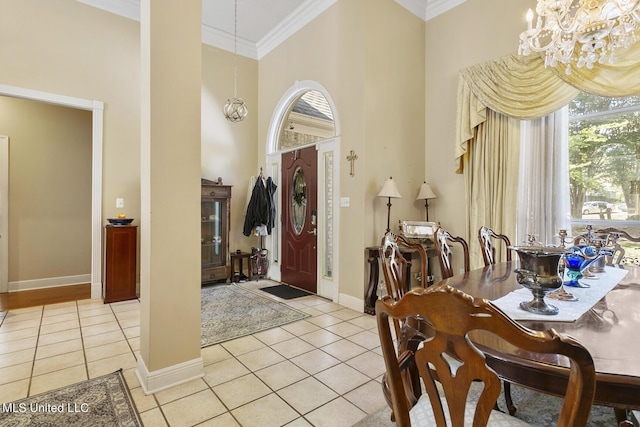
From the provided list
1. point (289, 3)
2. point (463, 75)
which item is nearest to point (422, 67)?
point (463, 75)

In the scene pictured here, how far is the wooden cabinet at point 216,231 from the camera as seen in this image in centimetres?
Answer: 475

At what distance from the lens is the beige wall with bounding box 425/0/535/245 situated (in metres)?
3.59

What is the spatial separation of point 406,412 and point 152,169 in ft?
6.32

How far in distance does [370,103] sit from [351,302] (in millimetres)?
2368

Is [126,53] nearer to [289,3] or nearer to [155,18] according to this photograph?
[289,3]

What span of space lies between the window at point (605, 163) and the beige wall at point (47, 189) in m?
6.51

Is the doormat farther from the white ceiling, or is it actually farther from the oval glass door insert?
the white ceiling

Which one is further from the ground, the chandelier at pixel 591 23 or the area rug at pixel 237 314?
the chandelier at pixel 591 23

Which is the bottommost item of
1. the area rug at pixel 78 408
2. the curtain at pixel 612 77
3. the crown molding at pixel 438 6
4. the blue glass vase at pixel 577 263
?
the area rug at pixel 78 408

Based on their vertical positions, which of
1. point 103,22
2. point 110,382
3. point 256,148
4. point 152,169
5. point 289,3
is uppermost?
point 289,3

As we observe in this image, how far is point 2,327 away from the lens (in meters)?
3.05

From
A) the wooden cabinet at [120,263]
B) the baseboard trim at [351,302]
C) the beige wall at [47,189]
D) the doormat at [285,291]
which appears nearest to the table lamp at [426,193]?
the baseboard trim at [351,302]

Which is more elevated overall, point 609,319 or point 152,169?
point 152,169

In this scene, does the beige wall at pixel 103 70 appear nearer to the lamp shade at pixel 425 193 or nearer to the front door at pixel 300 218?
the front door at pixel 300 218
